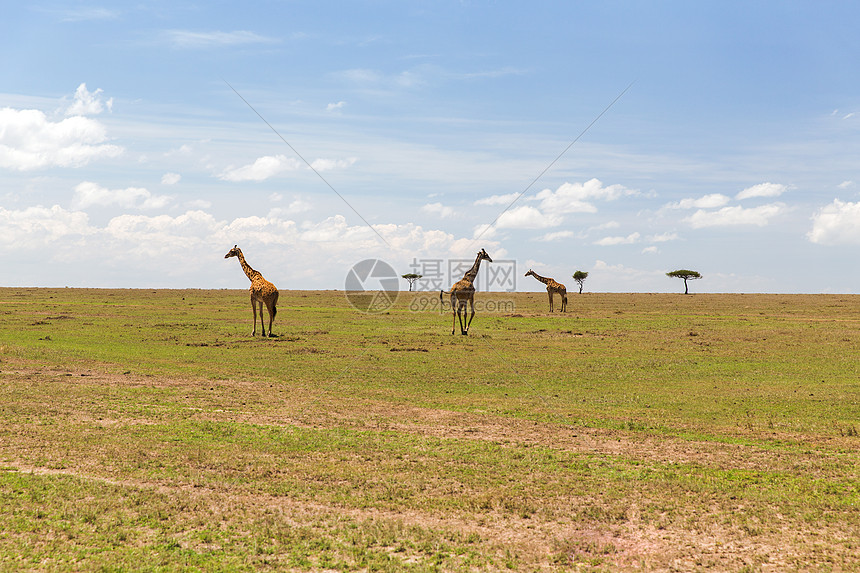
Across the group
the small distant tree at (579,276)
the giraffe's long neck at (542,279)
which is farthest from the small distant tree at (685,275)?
the giraffe's long neck at (542,279)

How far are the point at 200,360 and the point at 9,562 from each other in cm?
1621

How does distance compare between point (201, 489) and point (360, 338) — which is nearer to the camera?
point (201, 489)

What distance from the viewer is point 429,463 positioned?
988 cm

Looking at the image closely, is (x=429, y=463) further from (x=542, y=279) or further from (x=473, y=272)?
(x=542, y=279)

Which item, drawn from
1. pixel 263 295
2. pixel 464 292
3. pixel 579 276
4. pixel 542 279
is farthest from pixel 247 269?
pixel 579 276

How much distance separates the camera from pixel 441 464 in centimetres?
984

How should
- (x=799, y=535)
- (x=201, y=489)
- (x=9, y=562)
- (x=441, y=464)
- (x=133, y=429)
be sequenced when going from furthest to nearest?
(x=133, y=429) → (x=441, y=464) → (x=201, y=489) → (x=799, y=535) → (x=9, y=562)

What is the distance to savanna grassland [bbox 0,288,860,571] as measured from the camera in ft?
22.4

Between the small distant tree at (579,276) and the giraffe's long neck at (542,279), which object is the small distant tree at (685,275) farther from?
the giraffe's long neck at (542,279)

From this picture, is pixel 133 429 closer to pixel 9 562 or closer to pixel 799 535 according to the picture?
pixel 9 562

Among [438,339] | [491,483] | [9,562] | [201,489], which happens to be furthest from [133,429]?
[438,339]

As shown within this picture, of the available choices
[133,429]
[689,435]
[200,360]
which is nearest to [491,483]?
[689,435]

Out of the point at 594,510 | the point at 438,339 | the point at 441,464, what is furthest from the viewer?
the point at 438,339

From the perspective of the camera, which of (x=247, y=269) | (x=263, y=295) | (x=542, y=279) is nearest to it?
(x=263, y=295)
